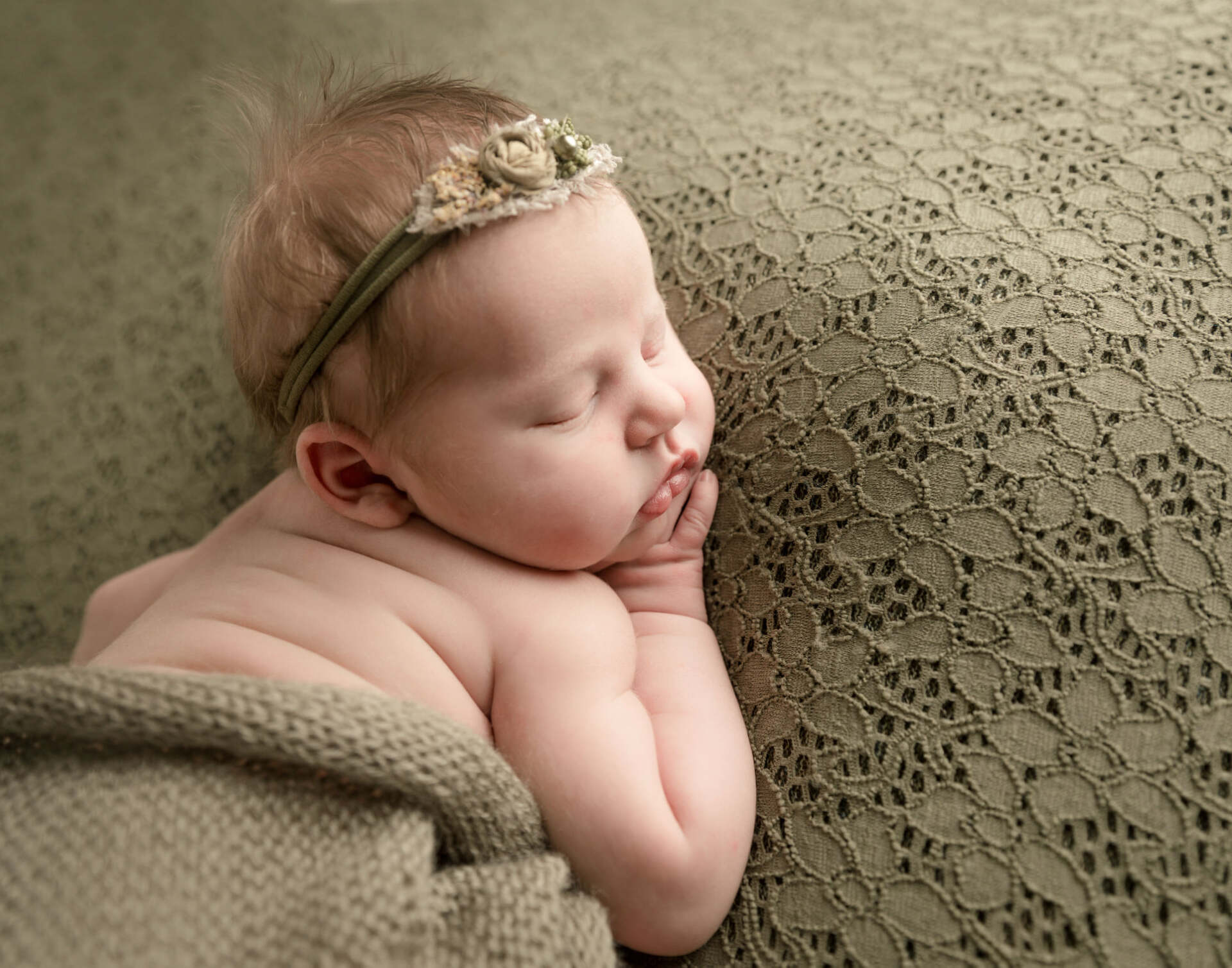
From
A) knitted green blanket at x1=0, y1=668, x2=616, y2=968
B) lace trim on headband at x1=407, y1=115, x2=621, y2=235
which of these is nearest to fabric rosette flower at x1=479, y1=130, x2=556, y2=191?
lace trim on headband at x1=407, y1=115, x2=621, y2=235

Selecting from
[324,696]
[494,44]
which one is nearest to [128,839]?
[324,696]

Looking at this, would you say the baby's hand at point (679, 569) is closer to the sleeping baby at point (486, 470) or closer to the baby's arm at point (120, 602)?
the sleeping baby at point (486, 470)

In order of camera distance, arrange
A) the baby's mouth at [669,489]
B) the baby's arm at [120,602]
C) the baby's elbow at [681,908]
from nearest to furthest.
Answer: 1. the baby's elbow at [681,908]
2. the baby's mouth at [669,489]
3. the baby's arm at [120,602]

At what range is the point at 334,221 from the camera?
0.90 meters

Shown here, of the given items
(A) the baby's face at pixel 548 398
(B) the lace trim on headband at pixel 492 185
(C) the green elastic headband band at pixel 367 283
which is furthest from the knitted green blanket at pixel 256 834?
(B) the lace trim on headband at pixel 492 185

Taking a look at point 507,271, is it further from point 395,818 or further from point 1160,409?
point 1160,409

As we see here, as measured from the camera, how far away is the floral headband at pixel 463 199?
0.87m

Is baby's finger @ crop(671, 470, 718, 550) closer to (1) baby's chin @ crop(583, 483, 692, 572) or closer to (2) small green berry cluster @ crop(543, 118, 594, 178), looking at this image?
(1) baby's chin @ crop(583, 483, 692, 572)

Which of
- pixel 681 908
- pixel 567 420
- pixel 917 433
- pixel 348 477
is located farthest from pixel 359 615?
pixel 917 433

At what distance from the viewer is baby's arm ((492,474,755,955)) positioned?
0.88 meters

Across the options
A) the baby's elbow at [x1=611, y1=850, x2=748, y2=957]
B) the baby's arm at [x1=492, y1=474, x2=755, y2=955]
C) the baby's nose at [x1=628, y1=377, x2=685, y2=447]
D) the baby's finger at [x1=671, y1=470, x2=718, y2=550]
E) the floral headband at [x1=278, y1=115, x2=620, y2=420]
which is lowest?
the baby's elbow at [x1=611, y1=850, x2=748, y2=957]

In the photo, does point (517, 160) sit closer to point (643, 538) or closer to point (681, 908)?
point (643, 538)

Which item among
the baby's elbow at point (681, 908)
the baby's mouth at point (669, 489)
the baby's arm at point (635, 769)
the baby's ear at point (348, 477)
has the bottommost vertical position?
the baby's elbow at point (681, 908)

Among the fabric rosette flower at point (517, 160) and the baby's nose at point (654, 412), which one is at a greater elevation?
the fabric rosette flower at point (517, 160)
